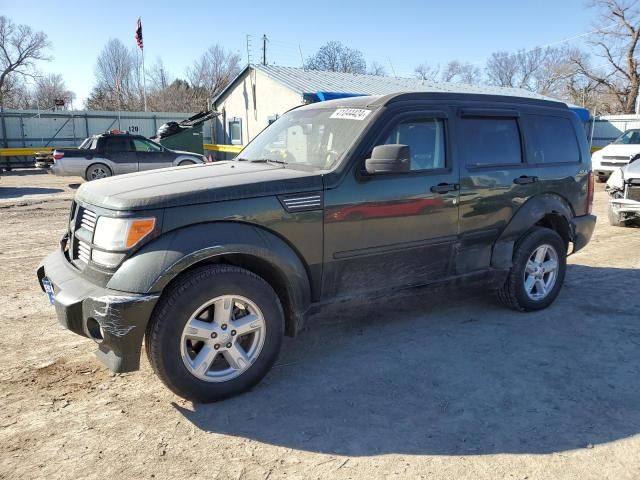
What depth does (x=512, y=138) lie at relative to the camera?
4891 mm

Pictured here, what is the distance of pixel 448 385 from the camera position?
3652 mm

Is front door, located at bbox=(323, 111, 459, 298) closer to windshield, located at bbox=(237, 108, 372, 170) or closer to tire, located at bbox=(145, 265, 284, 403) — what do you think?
windshield, located at bbox=(237, 108, 372, 170)

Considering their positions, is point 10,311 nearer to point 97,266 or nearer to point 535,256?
point 97,266

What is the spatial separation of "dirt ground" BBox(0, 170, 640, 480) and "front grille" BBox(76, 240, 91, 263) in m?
0.90

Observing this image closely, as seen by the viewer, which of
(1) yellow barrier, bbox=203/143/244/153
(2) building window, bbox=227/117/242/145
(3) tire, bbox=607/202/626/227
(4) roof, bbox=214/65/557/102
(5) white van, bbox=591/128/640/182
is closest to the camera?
(3) tire, bbox=607/202/626/227

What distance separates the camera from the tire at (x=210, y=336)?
10.3 ft

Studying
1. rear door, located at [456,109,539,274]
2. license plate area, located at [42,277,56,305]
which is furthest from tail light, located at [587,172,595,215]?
license plate area, located at [42,277,56,305]

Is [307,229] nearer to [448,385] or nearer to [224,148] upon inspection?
[448,385]

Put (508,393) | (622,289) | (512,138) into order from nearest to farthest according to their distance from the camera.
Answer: (508,393) < (512,138) < (622,289)

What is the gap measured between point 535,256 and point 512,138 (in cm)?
118

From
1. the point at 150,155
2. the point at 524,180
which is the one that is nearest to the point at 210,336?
the point at 524,180

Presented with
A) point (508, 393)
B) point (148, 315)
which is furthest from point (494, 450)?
point (148, 315)

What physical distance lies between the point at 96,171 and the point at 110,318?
47.6 feet

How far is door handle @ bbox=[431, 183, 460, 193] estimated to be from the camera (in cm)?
422
